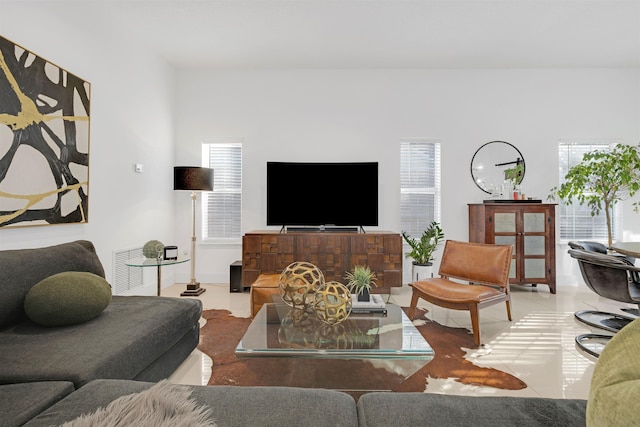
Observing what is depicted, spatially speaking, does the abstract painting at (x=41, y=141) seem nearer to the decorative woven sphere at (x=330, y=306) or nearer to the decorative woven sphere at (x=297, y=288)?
the decorative woven sphere at (x=297, y=288)

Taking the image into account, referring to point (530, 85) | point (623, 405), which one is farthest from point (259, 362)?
point (530, 85)

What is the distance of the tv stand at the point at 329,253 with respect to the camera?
4.07m

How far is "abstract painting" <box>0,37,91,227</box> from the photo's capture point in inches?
85.9

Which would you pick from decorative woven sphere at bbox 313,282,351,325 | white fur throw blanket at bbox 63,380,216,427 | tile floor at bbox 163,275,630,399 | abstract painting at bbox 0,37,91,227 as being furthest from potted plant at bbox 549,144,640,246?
abstract painting at bbox 0,37,91,227

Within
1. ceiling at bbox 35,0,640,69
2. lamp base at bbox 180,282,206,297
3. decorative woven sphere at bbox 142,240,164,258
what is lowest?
lamp base at bbox 180,282,206,297

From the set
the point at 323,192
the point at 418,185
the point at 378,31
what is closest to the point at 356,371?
the point at 323,192

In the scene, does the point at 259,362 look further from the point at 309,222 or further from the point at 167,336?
the point at 309,222

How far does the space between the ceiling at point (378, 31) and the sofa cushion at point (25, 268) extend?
6.73 feet

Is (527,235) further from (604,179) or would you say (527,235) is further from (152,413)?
(152,413)

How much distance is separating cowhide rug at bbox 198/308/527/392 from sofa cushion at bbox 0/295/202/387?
0.44 m

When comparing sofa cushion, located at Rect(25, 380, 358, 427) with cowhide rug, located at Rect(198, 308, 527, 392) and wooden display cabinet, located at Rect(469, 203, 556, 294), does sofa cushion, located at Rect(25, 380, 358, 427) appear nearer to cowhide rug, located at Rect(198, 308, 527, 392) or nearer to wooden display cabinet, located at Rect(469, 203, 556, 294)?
cowhide rug, located at Rect(198, 308, 527, 392)

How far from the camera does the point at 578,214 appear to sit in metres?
4.71

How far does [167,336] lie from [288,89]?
377 centimetres

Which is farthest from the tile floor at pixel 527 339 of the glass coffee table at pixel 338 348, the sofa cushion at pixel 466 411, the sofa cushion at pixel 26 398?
the sofa cushion at pixel 466 411
